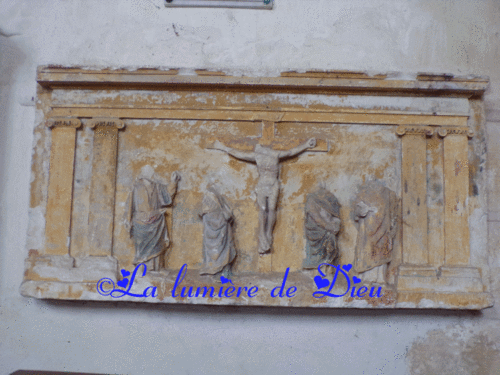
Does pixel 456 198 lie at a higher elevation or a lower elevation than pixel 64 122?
lower

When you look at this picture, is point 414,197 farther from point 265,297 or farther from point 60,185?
point 60,185

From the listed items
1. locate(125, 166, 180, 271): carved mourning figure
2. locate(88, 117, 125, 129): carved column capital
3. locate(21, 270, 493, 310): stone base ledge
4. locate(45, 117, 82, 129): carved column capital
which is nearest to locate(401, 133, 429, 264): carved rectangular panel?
locate(21, 270, 493, 310): stone base ledge

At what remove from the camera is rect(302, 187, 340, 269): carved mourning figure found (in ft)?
13.4

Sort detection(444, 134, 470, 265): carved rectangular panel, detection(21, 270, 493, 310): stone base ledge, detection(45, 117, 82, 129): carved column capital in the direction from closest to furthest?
detection(21, 270, 493, 310): stone base ledge
detection(444, 134, 470, 265): carved rectangular panel
detection(45, 117, 82, 129): carved column capital

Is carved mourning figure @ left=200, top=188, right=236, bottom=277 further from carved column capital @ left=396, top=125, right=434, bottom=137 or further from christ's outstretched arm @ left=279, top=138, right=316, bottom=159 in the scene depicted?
carved column capital @ left=396, top=125, right=434, bottom=137

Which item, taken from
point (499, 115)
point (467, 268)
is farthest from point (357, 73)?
point (467, 268)

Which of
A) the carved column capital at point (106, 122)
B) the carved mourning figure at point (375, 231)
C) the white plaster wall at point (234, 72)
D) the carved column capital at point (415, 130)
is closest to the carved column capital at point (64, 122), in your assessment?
the carved column capital at point (106, 122)

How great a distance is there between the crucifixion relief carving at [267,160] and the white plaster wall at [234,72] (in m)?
0.63

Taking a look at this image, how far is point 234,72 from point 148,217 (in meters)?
1.53

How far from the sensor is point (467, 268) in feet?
13.4

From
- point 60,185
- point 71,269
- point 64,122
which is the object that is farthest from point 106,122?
point 71,269

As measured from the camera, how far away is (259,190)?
13.8ft

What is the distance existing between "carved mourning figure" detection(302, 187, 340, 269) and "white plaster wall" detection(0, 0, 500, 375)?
542 mm

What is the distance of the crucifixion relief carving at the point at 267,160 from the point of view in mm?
4176
